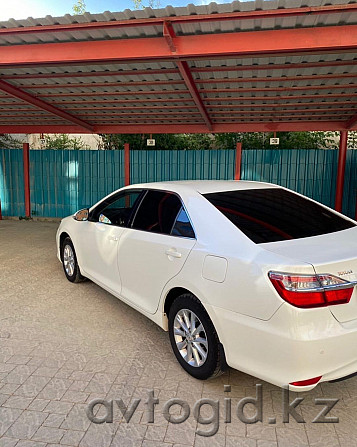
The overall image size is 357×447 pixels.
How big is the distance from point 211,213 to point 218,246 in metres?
0.35

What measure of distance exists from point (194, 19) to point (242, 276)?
280 cm

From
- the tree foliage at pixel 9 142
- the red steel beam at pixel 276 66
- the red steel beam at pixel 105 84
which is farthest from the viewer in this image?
the tree foliage at pixel 9 142

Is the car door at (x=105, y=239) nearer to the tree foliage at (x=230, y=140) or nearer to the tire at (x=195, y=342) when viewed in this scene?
the tire at (x=195, y=342)

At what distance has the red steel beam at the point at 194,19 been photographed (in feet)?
10.9

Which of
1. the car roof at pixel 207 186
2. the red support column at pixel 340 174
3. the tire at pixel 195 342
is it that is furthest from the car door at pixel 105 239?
the red support column at pixel 340 174

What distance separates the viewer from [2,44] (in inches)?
174

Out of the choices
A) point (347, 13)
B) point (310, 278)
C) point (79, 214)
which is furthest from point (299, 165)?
point (310, 278)

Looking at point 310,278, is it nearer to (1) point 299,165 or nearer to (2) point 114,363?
(2) point 114,363

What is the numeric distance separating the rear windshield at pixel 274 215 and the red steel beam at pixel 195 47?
162 cm

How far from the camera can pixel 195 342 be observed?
2705 mm

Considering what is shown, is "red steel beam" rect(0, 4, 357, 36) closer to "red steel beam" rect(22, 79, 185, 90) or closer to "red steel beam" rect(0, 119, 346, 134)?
"red steel beam" rect(22, 79, 185, 90)

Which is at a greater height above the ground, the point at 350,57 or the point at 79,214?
the point at 350,57

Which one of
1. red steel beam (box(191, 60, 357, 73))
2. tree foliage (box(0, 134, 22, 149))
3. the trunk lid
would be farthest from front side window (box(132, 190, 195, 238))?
tree foliage (box(0, 134, 22, 149))
